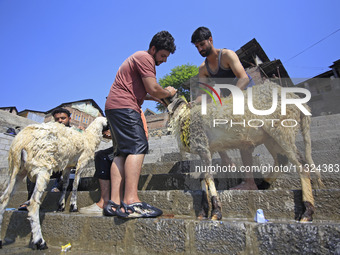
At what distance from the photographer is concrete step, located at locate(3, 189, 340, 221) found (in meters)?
1.99

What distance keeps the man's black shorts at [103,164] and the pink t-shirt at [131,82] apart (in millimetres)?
1202

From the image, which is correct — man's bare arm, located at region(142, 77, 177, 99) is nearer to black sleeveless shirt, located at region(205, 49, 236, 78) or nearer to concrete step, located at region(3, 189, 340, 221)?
black sleeveless shirt, located at region(205, 49, 236, 78)

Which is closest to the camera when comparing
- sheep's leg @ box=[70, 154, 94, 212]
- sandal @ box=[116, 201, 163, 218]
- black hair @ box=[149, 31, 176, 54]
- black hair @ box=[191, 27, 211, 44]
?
sandal @ box=[116, 201, 163, 218]

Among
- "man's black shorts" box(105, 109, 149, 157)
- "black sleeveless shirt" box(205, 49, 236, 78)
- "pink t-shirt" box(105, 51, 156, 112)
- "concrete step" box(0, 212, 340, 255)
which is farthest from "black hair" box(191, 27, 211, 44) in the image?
"concrete step" box(0, 212, 340, 255)

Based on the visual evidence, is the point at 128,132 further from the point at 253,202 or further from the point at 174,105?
the point at 253,202

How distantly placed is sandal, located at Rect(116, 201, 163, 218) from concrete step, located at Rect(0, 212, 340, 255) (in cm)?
7

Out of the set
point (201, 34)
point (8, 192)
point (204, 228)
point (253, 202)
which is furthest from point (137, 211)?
point (201, 34)

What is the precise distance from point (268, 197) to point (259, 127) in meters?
0.84

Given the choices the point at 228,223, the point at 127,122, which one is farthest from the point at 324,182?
the point at 127,122

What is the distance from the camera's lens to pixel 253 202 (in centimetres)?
224

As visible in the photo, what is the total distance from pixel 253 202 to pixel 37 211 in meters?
2.64

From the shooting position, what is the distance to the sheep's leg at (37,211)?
244 cm

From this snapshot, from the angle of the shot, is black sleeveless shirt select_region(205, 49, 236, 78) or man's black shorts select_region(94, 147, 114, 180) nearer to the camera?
black sleeveless shirt select_region(205, 49, 236, 78)

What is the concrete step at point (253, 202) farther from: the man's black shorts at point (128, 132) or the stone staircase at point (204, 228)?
the man's black shorts at point (128, 132)
